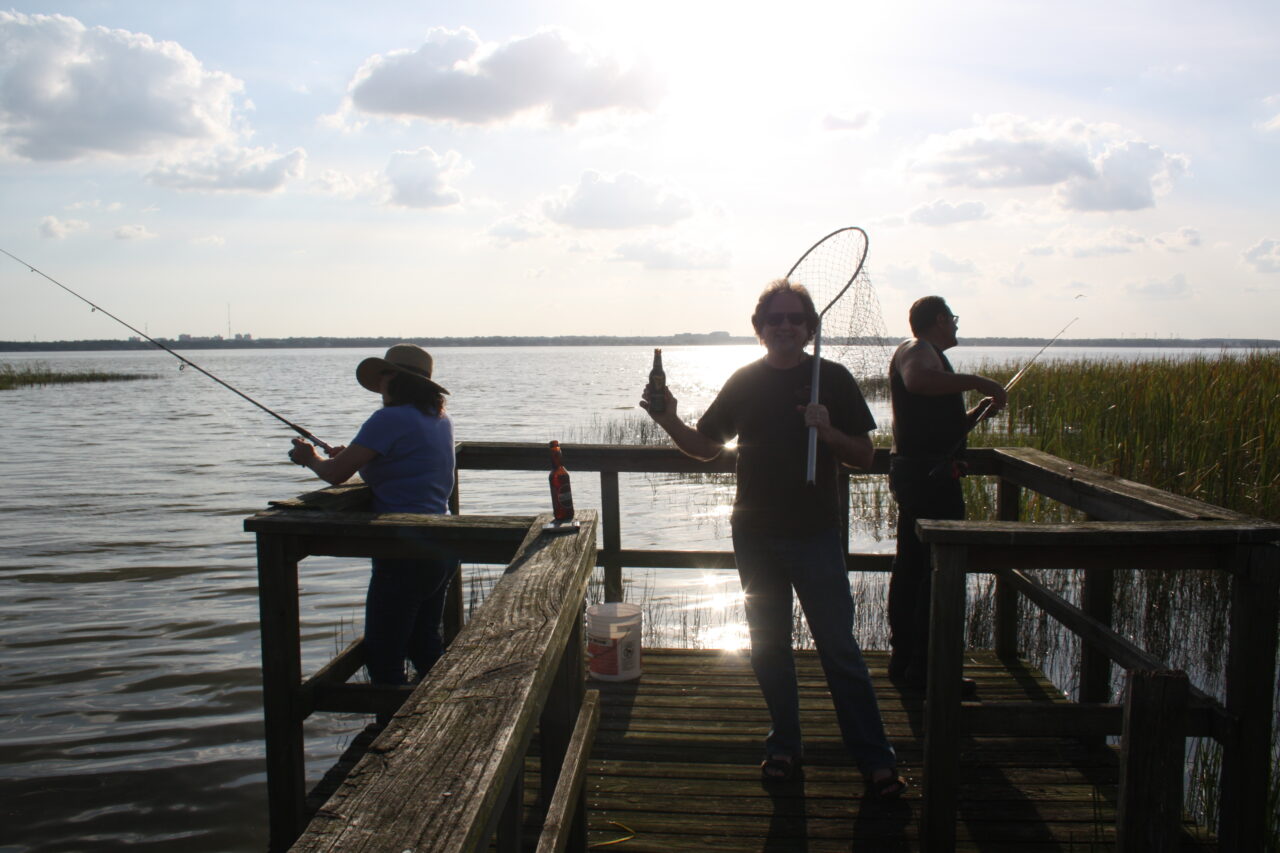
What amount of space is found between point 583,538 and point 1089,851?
6.94ft

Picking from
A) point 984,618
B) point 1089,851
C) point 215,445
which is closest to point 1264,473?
point 984,618

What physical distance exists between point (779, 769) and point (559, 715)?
5.33 feet

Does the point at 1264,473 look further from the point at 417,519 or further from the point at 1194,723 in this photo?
the point at 417,519

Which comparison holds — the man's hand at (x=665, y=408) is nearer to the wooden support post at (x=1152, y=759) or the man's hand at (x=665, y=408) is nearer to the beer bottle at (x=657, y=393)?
the beer bottle at (x=657, y=393)

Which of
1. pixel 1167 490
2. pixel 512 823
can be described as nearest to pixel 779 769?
pixel 512 823

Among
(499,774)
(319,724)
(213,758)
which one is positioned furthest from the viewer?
(319,724)

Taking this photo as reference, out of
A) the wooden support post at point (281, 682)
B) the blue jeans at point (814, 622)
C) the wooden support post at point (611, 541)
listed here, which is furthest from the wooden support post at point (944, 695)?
the wooden support post at point (611, 541)

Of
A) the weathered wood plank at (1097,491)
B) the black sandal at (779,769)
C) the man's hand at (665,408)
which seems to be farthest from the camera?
the black sandal at (779,769)

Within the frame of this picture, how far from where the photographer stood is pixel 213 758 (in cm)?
562

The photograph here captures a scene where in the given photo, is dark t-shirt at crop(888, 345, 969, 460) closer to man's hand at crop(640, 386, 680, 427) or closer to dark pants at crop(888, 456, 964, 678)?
dark pants at crop(888, 456, 964, 678)

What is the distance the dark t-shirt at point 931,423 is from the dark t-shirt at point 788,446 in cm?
86

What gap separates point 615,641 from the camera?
4.98 metres

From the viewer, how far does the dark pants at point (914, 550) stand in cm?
447

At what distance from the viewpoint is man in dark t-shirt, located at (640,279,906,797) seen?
3602 mm
